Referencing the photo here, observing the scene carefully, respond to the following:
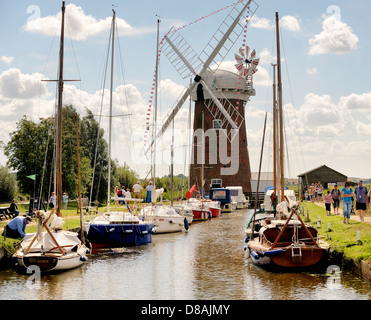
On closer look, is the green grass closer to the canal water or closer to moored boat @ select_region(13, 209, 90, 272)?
the canal water

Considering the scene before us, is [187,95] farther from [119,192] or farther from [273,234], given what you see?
[273,234]

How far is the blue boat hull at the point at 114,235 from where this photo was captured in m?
24.6

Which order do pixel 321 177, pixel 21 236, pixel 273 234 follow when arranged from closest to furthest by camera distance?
pixel 273 234 < pixel 21 236 < pixel 321 177

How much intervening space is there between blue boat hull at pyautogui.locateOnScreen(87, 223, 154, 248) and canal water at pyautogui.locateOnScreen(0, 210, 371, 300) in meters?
1.45

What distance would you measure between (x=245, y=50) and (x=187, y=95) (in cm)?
933

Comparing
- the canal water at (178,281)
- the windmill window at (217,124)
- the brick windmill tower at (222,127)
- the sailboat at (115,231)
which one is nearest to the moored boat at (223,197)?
the brick windmill tower at (222,127)

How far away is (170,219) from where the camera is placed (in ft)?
108

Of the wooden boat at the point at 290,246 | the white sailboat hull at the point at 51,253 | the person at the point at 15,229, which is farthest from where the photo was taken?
the person at the point at 15,229

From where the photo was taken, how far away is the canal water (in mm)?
A: 15008

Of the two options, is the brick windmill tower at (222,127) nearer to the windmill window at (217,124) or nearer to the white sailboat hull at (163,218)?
the windmill window at (217,124)

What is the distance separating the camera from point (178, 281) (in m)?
17.4

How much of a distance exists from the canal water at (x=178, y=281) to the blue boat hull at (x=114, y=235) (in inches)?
57.1
